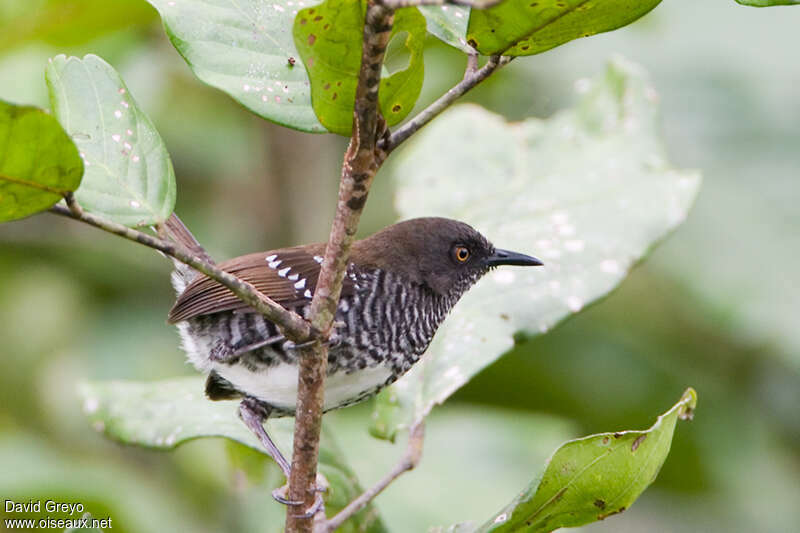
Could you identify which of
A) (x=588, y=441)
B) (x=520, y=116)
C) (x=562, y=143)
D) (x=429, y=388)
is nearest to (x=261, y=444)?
(x=429, y=388)

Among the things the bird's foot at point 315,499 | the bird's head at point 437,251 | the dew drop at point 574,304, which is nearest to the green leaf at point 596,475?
the bird's foot at point 315,499

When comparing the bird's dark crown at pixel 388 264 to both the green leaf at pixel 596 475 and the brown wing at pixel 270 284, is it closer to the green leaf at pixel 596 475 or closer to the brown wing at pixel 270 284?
the brown wing at pixel 270 284

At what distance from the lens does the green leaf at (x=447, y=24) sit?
1.84 metres

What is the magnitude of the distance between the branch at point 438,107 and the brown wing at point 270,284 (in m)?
1.37

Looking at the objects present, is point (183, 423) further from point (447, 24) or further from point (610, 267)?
point (447, 24)

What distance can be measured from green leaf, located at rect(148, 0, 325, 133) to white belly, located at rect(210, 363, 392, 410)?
3.48ft

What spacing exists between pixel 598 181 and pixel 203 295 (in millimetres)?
1359

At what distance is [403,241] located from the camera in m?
3.33

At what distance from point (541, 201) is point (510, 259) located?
319 mm

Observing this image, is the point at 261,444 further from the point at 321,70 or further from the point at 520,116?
the point at 520,116

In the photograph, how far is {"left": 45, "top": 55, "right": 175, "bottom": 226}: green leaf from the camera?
171cm

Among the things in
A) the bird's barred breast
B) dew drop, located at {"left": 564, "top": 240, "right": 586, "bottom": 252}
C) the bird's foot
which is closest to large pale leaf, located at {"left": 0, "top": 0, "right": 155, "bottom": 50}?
the bird's barred breast

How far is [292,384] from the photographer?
2.76 m

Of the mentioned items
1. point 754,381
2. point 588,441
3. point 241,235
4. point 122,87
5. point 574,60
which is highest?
point 122,87
